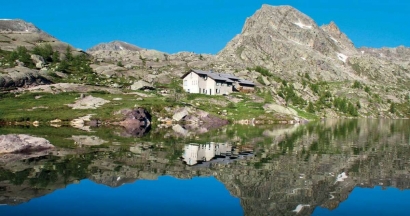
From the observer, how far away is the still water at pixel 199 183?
21.9 metres

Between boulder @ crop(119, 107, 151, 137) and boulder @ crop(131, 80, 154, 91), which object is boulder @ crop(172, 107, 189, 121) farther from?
boulder @ crop(131, 80, 154, 91)

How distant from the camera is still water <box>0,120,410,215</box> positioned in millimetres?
21922

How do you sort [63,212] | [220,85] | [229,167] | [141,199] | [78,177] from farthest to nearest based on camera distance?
1. [220,85]
2. [229,167]
3. [78,177]
4. [141,199]
5. [63,212]

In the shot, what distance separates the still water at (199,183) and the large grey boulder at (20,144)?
2.26 m

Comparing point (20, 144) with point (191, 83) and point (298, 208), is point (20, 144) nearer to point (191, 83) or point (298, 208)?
point (298, 208)

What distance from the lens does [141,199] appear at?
928 inches

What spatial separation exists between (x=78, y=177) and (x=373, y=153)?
3744 centimetres

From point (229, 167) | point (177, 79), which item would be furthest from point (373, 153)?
point (177, 79)

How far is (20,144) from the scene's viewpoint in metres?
41.3

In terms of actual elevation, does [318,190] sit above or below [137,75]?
below

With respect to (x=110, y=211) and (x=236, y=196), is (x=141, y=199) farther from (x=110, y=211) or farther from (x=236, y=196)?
(x=236, y=196)

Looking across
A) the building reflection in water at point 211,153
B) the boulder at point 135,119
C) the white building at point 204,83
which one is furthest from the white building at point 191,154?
the white building at point 204,83

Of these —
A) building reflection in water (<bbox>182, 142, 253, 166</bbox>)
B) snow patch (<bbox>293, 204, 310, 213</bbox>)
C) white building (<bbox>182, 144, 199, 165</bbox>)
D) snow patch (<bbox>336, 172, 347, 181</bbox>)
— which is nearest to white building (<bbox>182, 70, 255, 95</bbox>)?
building reflection in water (<bbox>182, 142, 253, 166</bbox>)

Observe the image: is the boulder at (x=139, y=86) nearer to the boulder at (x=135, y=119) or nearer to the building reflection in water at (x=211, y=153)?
the boulder at (x=135, y=119)
